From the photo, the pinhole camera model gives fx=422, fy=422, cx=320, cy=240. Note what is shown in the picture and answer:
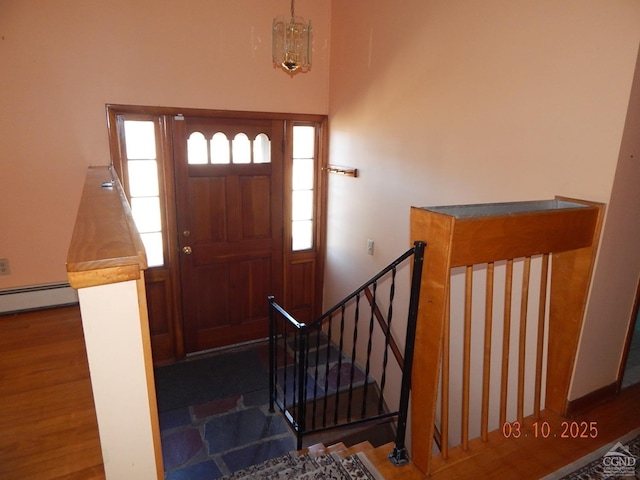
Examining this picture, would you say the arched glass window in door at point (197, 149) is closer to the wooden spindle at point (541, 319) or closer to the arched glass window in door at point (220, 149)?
the arched glass window in door at point (220, 149)

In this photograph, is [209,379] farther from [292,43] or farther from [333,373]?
[292,43]

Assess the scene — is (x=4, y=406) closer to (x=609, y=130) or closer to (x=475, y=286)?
(x=475, y=286)

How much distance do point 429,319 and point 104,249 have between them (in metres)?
1.06

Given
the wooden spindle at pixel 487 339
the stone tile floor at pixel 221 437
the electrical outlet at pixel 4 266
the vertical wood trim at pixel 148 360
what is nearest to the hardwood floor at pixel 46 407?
the vertical wood trim at pixel 148 360

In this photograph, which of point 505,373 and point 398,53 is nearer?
point 505,373

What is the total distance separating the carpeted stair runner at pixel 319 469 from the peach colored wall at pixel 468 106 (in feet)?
4.06

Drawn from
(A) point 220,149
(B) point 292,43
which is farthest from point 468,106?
(A) point 220,149

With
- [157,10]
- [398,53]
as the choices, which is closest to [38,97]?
[157,10]

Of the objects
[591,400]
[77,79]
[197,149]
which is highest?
[77,79]

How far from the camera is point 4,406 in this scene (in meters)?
1.79

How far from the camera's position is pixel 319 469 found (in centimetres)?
177

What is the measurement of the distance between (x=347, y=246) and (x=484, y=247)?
101 inches

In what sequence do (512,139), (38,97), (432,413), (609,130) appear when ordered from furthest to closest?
(38,97) < (512,139) < (609,130) < (432,413)

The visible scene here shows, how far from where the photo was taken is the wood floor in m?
1.53
